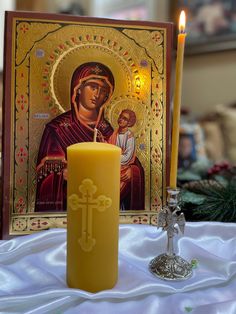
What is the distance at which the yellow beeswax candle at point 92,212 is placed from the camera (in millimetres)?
359

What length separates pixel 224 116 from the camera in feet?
5.30

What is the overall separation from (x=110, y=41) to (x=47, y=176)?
9.0 inches

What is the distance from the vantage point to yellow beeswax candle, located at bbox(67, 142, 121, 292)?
1.18 feet

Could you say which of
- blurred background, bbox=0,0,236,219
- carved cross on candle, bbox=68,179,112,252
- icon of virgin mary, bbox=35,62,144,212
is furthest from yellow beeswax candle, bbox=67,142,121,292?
blurred background, bbox=0,0,236,219

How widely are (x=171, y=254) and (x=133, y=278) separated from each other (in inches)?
2.3

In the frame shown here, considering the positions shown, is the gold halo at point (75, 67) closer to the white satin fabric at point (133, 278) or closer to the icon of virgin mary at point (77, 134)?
the icon of virgin mary at point (77, 134)

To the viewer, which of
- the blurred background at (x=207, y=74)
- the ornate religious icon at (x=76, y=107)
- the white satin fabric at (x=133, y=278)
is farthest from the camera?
the blurred background at (x=207, y=74)

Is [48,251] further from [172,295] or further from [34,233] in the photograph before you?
[172,295]

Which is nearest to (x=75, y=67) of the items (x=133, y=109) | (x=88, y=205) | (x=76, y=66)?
(x=76, y=66)

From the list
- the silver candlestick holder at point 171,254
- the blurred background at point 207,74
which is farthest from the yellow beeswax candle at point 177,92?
the blurred background at point 207,74

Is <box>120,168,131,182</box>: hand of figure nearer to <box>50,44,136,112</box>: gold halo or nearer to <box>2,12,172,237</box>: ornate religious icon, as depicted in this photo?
<box>2,12,172,237</box>: ornate religious icon

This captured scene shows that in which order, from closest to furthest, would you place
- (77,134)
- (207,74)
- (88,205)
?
1. (88,205)
2. (77,134)
3. (207,74)

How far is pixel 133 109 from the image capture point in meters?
0.53

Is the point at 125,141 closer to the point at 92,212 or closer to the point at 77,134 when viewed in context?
the point at 77,134
